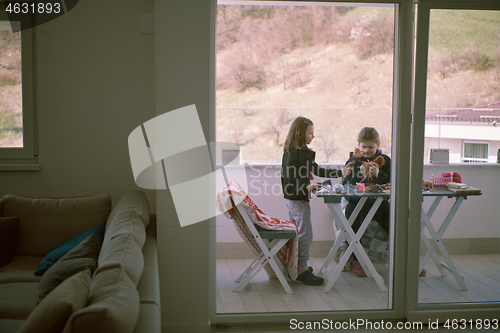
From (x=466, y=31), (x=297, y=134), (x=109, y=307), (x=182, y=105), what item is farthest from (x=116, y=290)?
(x=466, y=31)

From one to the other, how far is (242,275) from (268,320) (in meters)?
0.51

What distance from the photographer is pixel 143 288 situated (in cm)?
219

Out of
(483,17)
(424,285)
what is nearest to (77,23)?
(483,17)

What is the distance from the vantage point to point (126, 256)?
6.77ft

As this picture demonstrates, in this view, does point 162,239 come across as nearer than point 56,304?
No

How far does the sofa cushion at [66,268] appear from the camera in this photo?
229 cm

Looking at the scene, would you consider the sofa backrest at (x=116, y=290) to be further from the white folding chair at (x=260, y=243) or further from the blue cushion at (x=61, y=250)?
the white folding chair at (x=260, y=243)

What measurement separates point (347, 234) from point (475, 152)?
1.13 metres

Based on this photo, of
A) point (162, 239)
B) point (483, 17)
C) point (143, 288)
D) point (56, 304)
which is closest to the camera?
point (56, 304)

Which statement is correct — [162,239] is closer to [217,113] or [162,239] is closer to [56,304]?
[217,113]

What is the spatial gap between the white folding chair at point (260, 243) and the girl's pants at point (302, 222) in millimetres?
158

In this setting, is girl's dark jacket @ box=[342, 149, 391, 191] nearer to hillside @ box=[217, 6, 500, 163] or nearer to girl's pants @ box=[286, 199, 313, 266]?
hillside @ box=[217, 6, 500, 163]

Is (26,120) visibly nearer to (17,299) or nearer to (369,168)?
(17,299)

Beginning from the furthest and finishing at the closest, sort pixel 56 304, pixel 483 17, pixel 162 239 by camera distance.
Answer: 1. pixel 483 17
2. pixel 162 239
3. pixel 56 304
